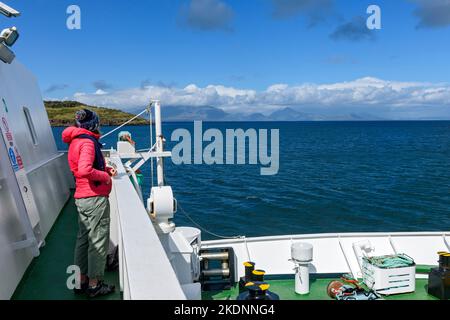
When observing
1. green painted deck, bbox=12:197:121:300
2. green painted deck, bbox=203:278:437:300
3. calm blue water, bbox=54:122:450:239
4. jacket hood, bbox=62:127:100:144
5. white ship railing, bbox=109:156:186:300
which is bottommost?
calm blue water, bbox=54:122:450:239

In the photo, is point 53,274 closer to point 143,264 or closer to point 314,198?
point 143,264

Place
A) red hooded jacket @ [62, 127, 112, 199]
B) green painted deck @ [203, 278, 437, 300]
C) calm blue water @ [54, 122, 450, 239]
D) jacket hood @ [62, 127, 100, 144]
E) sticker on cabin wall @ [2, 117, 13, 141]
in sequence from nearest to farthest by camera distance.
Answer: red hooded jacket @ [62, 127, 112, 199]
jacket hood @ [62, 127, 100, 144]
sticker on cabin wall @ [2, 117, 13, 141]
green painted deck @ [203, 278, 437, 300]
calm blue water @ [54, 122, 450, 239]

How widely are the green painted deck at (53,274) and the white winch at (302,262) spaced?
308cm

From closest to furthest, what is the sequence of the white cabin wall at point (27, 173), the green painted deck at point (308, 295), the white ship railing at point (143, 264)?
the white ship railing at point (143, 264) → the white cabin wall at point (27, 173) → the green painted deck at point (308, 295)

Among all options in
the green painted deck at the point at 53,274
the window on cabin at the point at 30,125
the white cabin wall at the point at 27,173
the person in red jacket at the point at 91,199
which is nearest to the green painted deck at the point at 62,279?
the green painted deck at the point at 53,274

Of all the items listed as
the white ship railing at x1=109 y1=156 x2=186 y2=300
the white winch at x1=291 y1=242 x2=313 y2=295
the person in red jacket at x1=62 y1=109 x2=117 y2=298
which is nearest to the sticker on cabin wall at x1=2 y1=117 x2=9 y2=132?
the person in red jacket at x1=62 y1=109 x2=117 y2=298

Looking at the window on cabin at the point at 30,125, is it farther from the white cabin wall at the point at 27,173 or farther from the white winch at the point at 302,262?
the white winch at the point at 302,262

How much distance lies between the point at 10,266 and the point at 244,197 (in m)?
22.4

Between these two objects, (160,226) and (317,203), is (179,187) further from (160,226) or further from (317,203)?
(160,226)

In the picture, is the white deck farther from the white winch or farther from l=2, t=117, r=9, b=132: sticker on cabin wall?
l=2, t=117, r=9, b=132: sticker on cabin wall

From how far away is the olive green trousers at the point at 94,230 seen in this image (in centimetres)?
353

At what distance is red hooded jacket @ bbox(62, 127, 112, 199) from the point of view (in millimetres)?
3311

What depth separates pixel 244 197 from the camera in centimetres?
2575
